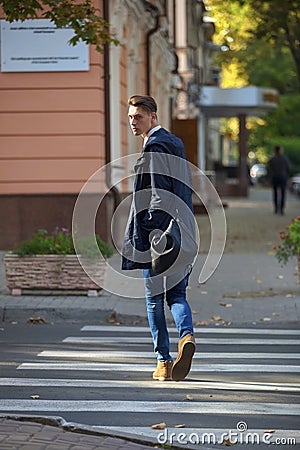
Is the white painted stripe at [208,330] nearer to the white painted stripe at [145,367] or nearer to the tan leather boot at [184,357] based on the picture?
the white painted stripe at [145,367]

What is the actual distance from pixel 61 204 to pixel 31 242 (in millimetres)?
5223

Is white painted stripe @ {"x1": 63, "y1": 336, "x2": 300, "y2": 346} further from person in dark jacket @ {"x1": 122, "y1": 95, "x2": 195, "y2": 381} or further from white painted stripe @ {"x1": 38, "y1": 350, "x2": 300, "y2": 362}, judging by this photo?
person in dark jacket @ {"x1": 122, "y1": 95, "x2": 195, "y2": 381}

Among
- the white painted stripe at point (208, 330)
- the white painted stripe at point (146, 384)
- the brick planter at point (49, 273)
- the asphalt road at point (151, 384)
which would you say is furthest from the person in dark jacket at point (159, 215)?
the brick planter at point (49, 273)

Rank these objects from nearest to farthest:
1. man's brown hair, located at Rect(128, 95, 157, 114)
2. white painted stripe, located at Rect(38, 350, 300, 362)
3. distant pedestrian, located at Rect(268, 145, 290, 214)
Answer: man's brown hair, located at Rect(128, 95, 157, 114) → white painted stripe, located at Rect(38, 350, 300, 362) → distant pedestrian, located at Rect(268, 145, 290, 214)

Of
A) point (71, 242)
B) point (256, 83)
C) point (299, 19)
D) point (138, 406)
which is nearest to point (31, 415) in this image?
point (138, 406)

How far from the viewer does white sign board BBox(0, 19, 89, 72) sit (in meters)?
17.3

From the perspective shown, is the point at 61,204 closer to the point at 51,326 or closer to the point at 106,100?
the point at 106,100

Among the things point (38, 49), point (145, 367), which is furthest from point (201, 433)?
point (38, 49)

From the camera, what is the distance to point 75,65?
17.4 meters

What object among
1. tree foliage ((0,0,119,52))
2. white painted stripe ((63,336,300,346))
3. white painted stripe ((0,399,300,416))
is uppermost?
tree foliage ((0,0,119,52))

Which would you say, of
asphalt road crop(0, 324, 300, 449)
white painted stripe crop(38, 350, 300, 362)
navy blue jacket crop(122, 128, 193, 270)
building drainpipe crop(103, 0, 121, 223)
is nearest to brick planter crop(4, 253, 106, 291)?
asphalt road crop(0, 324, 300, 449)

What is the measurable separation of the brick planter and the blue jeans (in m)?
4.21

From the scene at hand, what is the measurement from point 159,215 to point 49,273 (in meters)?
4.82

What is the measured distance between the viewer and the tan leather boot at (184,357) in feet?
25.1
